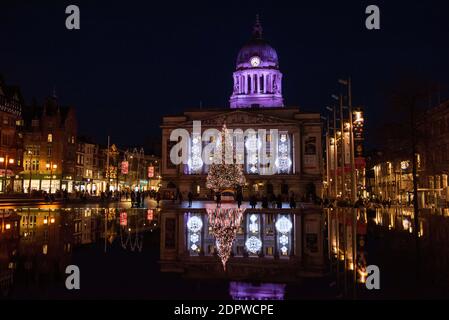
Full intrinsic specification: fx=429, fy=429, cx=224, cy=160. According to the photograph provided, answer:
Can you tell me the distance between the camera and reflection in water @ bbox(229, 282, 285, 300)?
9.01m

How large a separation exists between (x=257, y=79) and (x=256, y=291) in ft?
319

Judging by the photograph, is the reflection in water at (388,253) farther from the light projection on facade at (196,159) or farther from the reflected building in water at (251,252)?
the light projection on facade at (196,159)

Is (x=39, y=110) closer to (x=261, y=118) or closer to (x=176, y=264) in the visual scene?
(x=261, y=118)

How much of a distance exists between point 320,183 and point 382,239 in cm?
6338

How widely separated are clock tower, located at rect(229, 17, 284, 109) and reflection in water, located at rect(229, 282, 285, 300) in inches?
3618

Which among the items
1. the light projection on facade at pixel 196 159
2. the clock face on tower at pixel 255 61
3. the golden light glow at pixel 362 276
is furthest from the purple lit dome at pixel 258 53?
the golden light glow at pixel 362 276

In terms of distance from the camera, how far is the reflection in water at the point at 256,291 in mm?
9014

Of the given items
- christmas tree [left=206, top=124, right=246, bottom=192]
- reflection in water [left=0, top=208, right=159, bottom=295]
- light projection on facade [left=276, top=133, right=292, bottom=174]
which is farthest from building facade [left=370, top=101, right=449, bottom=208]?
reflection in water [left=0, top=208, right=159, bottom=295]

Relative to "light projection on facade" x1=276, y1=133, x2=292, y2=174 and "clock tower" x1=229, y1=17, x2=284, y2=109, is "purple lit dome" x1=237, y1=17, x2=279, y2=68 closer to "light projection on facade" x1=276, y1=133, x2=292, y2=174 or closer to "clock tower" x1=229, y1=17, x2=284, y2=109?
"clock tower" x1=229, y1=17, x2=284, y2=109

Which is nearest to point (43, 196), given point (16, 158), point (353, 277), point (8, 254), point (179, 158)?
point (16, 158)

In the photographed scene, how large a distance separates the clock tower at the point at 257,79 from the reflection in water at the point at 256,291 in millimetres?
91897

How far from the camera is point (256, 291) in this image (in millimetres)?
9539
